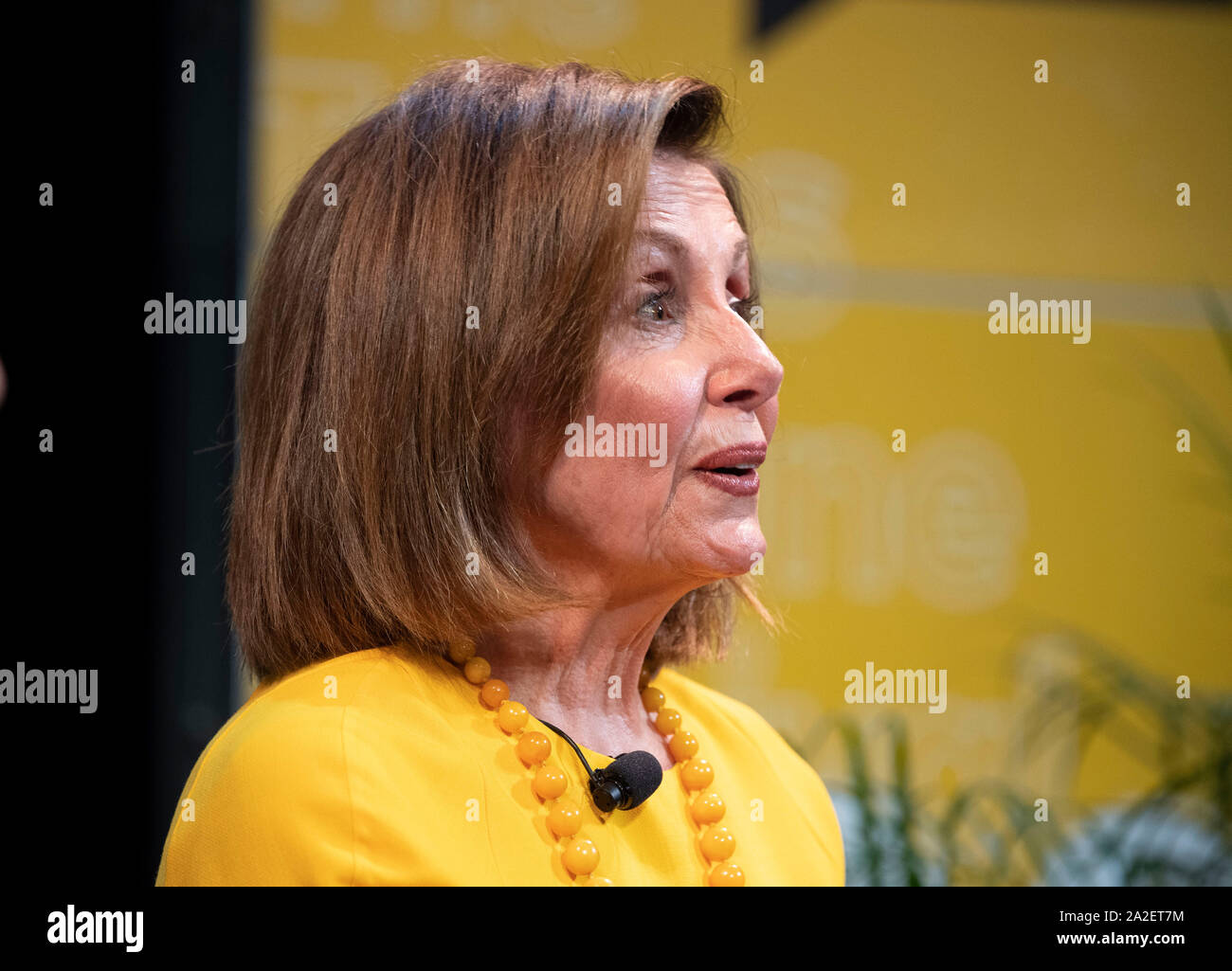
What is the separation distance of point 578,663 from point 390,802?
316 mm

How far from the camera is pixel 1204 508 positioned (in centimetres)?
276

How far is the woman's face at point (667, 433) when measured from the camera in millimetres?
1318

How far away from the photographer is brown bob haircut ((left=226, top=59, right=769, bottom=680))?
131 cm

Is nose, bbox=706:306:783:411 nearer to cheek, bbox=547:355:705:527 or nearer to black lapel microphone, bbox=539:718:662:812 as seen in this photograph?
cheek, bbox=547:355:705:527

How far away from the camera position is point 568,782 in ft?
4.23

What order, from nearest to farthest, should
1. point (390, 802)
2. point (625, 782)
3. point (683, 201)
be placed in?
1. point (390, 802)
2. point (625, 782)
3. point (683, 201)

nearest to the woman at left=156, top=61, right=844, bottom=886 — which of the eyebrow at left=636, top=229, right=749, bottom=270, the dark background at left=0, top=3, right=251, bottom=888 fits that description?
the eyebrow at left=636, top=229, right=749, bottom=270

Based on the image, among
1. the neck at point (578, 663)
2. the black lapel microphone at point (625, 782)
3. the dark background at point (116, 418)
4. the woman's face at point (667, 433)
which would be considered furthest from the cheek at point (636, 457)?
the dark background at point (116, 418)

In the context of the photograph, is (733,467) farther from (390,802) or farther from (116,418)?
(116,418)

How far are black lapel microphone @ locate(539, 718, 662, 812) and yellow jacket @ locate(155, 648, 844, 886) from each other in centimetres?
3

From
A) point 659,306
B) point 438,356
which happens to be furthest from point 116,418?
point 659,306
